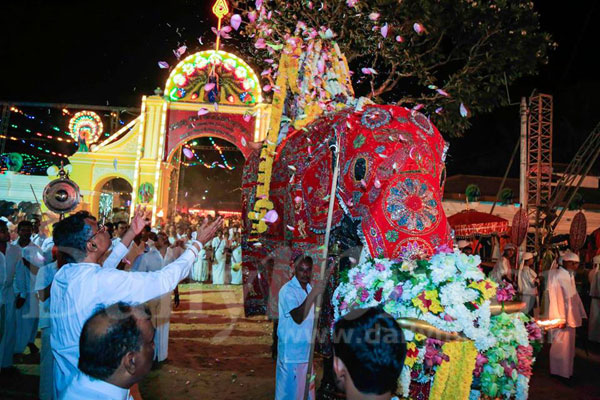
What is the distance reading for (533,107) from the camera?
43.4 feet

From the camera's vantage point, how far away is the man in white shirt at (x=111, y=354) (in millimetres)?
1951

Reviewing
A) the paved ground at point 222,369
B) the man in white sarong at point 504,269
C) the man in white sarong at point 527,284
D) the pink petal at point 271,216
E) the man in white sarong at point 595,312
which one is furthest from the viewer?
the man in white sarong at point 595,312

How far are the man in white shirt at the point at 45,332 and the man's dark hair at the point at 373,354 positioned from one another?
4158 millimetres

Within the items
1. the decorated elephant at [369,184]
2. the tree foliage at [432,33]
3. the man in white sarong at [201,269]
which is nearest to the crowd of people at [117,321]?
the decorated elephant at [369,184]

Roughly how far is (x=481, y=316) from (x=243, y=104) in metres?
16.3

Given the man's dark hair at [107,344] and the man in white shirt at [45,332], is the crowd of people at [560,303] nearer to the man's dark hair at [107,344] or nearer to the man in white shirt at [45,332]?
the man's dark hair at [107,344]

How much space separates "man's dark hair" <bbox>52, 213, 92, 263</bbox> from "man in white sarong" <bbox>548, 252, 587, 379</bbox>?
6.56m

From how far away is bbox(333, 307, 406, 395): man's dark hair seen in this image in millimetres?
1843

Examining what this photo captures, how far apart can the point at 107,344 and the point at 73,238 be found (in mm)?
1396

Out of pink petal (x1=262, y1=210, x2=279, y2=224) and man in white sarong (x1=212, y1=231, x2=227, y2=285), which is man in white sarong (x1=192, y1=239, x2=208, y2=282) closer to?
man in white sarong (x1=212, y1=231, x2=227, y2=285)

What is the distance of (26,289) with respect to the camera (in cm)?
653

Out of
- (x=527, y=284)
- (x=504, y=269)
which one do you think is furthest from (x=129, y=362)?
(x=504, y=269)

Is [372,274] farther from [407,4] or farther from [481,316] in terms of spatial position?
[407,4]

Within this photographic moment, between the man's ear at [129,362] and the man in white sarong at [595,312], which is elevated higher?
the man's ear at [129,362]
